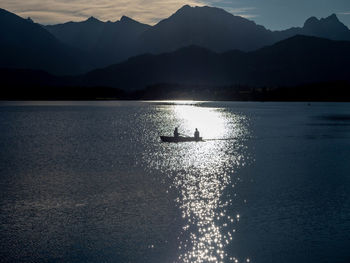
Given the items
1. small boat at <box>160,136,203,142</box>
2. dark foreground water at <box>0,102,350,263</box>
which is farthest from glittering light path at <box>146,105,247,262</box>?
small boat at <box>160,136,203,142</box>

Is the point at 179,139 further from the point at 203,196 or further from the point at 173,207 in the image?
the point at 173,207

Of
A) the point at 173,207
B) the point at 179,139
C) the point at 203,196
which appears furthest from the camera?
the point at 179,139

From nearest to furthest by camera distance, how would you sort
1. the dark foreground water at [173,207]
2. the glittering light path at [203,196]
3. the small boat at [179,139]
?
the dark foreground water at [173,207] → the glittering light path at [203,196] → the small boat at [179,139]

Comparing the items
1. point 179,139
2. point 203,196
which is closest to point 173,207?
point 203,196

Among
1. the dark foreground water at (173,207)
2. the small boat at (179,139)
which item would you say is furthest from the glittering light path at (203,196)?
the small boat at (179,139)

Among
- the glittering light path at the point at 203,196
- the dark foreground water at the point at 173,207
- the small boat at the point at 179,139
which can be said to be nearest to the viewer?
the dark foreground water at the point at 173,207

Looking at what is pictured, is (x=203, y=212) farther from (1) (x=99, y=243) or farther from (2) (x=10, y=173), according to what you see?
(2) (x=10, y=173)

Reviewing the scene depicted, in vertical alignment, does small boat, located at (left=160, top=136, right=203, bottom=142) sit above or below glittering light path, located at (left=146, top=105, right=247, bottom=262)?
above

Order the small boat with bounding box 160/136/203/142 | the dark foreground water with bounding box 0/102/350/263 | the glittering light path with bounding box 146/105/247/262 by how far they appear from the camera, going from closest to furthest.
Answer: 1. the dark foreground water with bounding box 0/102/350/263
2. the glittering light path with bounding box 146/105/247/262
3. the small boat with bounding box 160/136/203/142

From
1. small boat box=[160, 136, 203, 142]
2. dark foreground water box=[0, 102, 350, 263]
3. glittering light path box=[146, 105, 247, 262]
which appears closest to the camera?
A: dark foreground water box=[0, 102, 350, 263]

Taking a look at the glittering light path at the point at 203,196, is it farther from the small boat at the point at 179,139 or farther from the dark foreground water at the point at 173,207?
the small boat at the point at 179,139

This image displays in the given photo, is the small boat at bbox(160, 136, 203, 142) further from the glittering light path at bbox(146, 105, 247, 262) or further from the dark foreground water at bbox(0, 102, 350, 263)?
the dark foreground water at bbox(0, 102, 350, 263)

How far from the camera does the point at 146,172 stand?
55156mm

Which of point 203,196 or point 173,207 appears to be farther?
point 203,196
